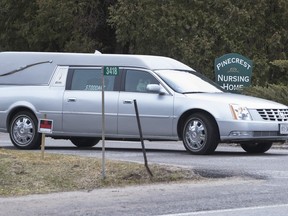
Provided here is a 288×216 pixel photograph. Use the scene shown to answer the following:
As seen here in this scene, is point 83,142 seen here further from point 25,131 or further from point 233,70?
point 233,70

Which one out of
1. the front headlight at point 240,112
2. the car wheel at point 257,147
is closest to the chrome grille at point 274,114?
Result: the front headlight at point 240,112

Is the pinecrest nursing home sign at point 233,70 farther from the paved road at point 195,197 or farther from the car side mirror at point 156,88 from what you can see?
the paved road at point 195,197

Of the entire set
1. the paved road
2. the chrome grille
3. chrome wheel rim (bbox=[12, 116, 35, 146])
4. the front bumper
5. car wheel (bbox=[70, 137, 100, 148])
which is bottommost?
car wheel (bbox=[70, 137, 100, 148])

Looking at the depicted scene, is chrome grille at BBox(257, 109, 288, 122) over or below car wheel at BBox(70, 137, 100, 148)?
over

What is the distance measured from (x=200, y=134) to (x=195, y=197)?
4.45 metres

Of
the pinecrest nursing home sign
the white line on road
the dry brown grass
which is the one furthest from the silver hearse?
the pinecrest nursing home sign

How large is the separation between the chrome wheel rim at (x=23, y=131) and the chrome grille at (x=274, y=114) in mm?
4452

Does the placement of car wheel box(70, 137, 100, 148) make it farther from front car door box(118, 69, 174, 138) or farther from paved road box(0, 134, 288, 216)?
paved road box(0, 134, 288, 216)

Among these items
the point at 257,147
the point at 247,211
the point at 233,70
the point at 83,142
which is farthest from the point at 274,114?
the point at 233,70

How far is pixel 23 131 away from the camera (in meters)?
15.7

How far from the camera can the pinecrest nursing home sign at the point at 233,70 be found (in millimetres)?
22062

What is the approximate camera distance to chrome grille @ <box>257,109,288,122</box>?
1420 centimetres

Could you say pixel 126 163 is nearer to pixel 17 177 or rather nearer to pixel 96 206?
pixel 17 177

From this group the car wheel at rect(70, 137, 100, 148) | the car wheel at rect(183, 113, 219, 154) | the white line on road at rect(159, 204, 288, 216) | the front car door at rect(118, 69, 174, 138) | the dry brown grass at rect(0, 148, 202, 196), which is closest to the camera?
the white line on road at rect(159, 204, 288, 216)
